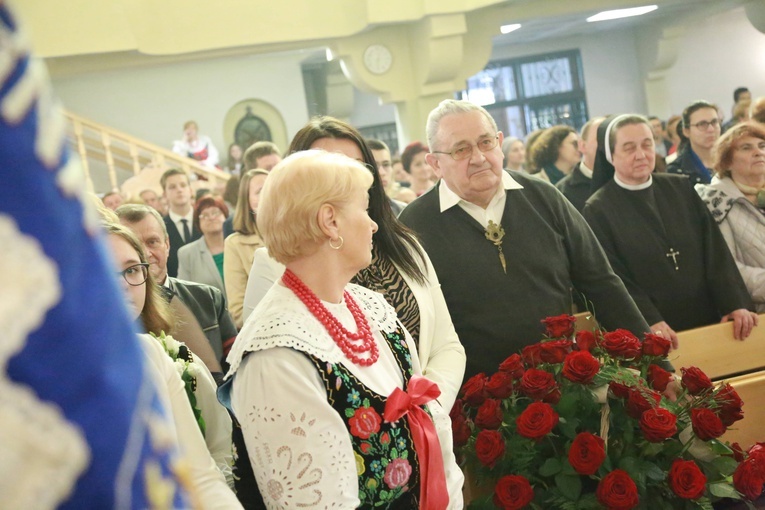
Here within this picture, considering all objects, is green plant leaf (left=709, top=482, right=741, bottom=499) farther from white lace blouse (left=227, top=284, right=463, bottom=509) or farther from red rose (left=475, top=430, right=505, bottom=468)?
white lace blouse (left=227, top=284, right=463, bottom=509)

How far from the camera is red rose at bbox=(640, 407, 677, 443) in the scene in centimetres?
233

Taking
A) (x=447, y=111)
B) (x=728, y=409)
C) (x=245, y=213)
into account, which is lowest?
(x=728, y=409)

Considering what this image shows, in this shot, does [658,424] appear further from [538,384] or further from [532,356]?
[532,356]

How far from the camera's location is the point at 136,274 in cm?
234

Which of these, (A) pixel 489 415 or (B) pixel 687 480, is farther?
(A) pixel 489 415

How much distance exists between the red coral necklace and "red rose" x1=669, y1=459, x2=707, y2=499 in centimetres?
98

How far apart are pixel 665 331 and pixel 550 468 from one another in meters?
1.28

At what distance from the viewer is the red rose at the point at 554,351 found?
2576 millimetres

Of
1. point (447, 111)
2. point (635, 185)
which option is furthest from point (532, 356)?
point (635, 185)

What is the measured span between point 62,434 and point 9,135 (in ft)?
0.50

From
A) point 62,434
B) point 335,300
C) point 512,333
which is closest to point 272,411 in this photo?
point 335,300

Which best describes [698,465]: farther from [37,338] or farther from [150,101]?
[150,101]

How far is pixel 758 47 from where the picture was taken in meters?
16.4

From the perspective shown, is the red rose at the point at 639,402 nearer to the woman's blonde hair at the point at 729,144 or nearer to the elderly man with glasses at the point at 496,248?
the elderly man with glasses at the point at 496,248
